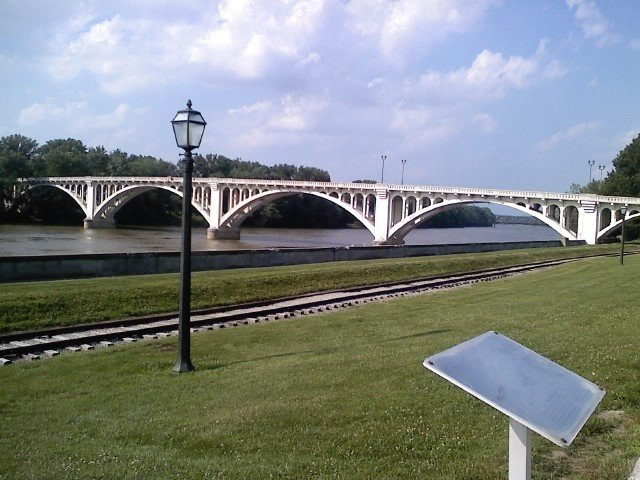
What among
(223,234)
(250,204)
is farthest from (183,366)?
(223,234)

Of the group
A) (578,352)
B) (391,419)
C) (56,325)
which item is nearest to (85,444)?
(391,419)

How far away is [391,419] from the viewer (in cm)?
529

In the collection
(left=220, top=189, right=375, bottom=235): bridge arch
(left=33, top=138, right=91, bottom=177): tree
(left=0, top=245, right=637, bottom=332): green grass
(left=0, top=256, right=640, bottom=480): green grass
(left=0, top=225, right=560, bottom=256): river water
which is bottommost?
(left=0, top=225, right=560, bottom=256): river water

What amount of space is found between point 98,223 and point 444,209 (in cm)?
4584

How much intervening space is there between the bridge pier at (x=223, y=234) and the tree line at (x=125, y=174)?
17.3 m

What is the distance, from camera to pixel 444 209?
177 ft

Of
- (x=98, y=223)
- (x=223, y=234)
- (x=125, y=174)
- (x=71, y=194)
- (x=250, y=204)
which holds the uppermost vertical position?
Answer: (x=125, y=174)

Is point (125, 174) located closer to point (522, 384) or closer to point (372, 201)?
point (372, 201)

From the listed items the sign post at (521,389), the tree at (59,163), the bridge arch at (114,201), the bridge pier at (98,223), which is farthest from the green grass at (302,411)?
the tree at (59,163)

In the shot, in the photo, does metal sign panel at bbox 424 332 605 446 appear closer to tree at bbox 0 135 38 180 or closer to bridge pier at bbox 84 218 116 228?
bridge pier at bbox 84 218 116 228

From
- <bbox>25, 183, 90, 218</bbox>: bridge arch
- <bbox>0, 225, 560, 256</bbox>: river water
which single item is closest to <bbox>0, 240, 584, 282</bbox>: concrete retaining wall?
<bbox>0, 225, 560, 256</bbox>: river water

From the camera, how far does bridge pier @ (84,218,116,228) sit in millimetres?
77562

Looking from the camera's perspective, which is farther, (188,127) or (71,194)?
(71,194)

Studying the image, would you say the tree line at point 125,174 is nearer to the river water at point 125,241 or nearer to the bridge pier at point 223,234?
the river water at point 125,241
